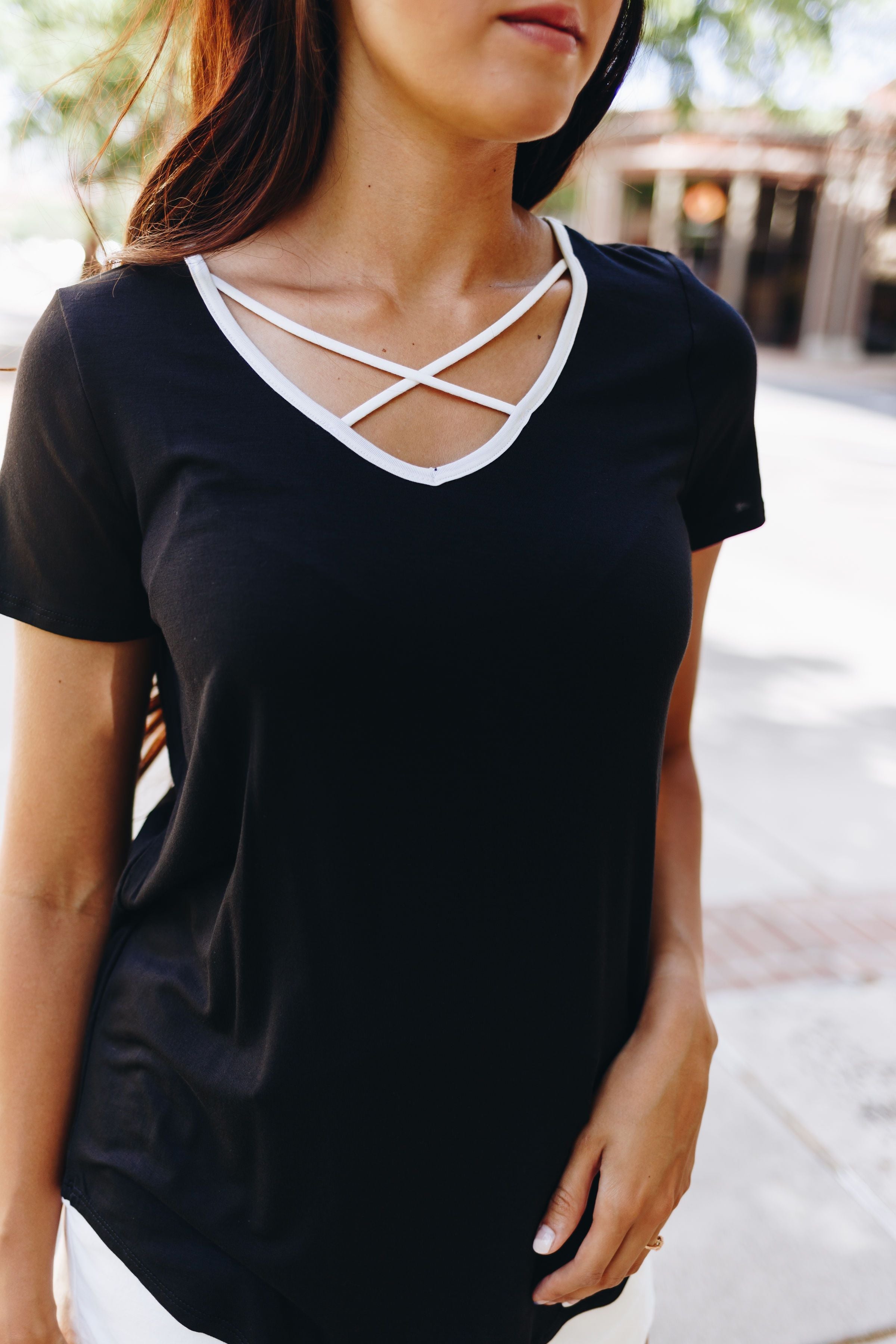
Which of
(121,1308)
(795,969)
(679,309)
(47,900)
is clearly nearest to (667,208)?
(795,969)

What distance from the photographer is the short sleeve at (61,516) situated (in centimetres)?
109

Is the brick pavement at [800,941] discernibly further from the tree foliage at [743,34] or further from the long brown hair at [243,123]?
the tree foliage at [743,34]

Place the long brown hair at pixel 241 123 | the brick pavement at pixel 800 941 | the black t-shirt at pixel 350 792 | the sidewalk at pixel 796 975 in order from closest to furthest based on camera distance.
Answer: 1. the black t-shirt at pixel 350 792
2. the long brown hair at pixel 241 123
3. the sidewalk at pixel 796 975
4. the brick pavement at pixel 800 941

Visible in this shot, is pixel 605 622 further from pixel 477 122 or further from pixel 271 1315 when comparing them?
pixel 271 1315

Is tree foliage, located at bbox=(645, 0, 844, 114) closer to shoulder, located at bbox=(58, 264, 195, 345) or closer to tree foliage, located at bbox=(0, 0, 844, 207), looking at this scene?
tree foliage, located at bbox=(0, 0, 844, 207)

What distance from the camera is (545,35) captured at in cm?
107

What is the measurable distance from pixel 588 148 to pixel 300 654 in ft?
3.26

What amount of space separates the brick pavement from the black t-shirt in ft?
8.32

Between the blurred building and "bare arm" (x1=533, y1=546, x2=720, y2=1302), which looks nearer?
"bare arm" (x1=533, y1=546, x2=720, y2=1302)

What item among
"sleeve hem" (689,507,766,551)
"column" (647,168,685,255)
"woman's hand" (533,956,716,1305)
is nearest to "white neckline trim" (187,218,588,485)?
"sleeve hem" (689,507,766,551)

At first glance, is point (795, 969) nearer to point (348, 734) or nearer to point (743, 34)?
point (348, 734)

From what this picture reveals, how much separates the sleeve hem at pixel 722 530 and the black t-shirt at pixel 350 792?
0.54 feet

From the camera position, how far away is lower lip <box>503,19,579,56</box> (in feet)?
3.47

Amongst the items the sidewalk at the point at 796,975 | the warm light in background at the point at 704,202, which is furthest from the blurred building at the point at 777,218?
the sidewalk at the point at 796,975
